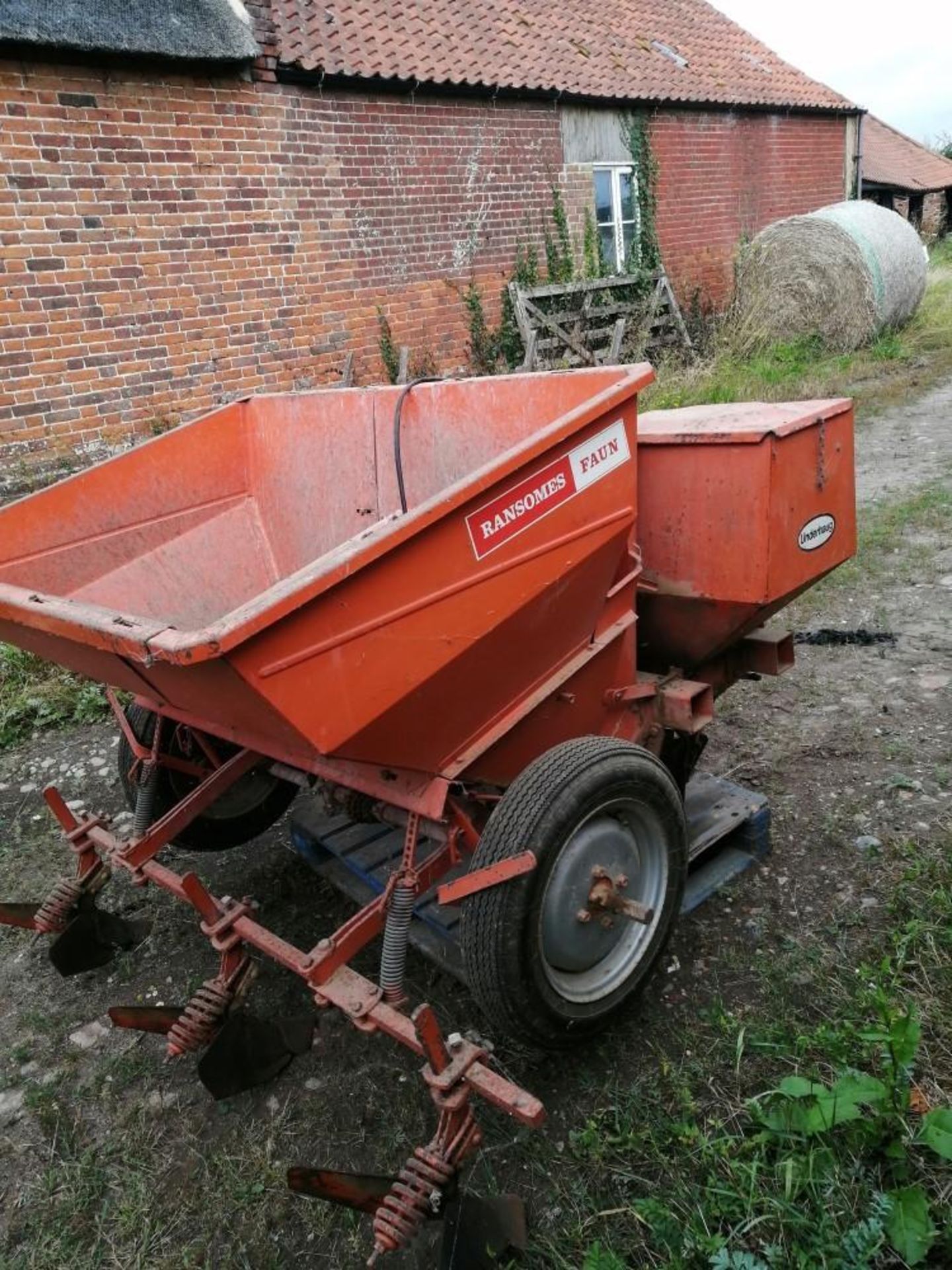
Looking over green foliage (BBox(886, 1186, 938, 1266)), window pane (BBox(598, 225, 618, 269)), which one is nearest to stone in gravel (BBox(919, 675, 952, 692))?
green foliage (BBox(886, 1186, 938, 1266))

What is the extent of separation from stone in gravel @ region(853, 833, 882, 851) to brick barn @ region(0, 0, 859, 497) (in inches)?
217

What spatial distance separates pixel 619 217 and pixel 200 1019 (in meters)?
11.5

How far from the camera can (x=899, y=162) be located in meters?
24.5

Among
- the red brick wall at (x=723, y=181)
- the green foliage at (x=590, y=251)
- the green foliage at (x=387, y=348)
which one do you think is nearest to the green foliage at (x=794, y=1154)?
the green foliage at (x=387, y=348)

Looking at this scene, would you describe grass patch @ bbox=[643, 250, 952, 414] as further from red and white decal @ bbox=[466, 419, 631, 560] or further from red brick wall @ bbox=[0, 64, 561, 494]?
red and white decal @ bbox=[466, 419, 631, 560]

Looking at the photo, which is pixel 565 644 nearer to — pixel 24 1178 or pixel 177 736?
pixel 177 736

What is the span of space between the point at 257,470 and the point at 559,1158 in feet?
8.30

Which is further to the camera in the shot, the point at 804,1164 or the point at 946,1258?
the point at 804,1164

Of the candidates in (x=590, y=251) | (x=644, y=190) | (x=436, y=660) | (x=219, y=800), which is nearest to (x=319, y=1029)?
(x=219, y=800)

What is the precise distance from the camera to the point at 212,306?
7262 millimetres

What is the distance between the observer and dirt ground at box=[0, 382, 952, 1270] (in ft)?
7.30

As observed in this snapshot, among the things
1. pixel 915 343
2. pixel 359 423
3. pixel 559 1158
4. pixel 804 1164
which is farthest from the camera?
pixel 915 343

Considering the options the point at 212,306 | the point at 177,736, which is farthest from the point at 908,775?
the point at 212,306

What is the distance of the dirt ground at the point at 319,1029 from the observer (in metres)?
2.23
